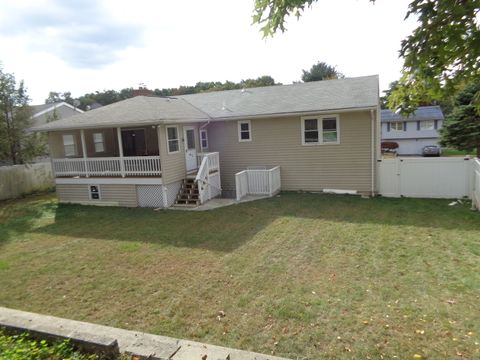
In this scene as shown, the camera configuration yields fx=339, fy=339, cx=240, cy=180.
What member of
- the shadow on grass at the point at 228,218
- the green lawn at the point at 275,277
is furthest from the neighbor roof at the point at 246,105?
the green lawn at the point at 275,277

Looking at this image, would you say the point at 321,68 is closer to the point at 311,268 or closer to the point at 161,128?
the point at 161,128

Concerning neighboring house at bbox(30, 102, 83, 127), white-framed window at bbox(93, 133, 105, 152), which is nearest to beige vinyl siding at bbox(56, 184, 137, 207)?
white-framed window at bbox(93, 133, 105, 152)

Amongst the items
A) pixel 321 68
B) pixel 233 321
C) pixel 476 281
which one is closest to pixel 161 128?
pixel 233 321

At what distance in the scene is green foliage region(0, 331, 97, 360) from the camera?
3.49 m

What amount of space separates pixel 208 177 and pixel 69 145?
7.55 meters

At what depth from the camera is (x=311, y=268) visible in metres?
6.65

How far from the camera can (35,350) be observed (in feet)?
11.9

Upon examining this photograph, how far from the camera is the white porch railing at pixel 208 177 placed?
13211mm

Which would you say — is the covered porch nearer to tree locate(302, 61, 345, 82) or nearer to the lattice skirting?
the lattice skirting

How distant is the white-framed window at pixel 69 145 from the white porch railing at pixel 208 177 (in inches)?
255

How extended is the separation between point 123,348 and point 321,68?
4688 centimetres

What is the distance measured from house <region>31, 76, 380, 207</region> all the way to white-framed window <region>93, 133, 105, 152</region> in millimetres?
106

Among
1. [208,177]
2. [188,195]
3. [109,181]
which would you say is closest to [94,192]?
[109,181]

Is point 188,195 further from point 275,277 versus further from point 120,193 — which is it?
point 275,277
